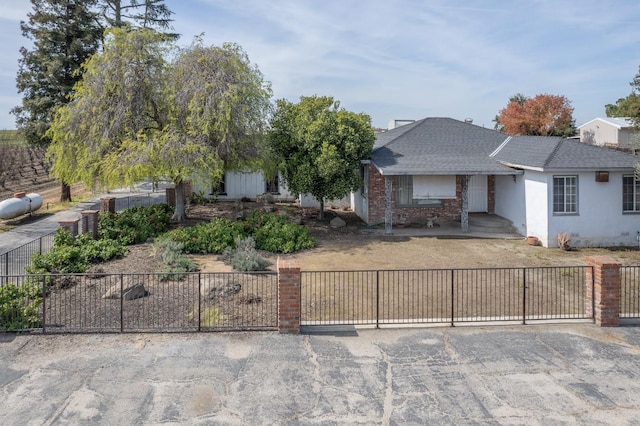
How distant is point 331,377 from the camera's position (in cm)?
753

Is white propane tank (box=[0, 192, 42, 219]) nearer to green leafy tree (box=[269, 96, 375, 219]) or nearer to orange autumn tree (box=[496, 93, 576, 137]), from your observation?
green leafy tree (box=[269, 96, 375, 219])

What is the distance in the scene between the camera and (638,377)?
24.6 feet

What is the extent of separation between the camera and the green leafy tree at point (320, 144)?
19781 millimetres

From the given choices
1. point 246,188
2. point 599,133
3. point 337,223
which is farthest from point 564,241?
point 599,133

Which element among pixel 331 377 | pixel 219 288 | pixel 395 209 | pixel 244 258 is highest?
pixel 395 209

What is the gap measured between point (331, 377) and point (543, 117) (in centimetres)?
4576

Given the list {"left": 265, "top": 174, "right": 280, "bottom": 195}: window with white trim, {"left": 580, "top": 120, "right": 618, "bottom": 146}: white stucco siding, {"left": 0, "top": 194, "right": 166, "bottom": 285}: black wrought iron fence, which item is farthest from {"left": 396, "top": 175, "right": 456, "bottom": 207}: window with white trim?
{"left": 580, "top": 120, "right": 618, "bottom": 146}: white stucco siding

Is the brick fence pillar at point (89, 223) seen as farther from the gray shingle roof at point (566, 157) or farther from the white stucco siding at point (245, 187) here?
the gray shingle roof at point (566, 157)

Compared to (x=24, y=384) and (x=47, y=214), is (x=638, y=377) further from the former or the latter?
(x=47, y=214)

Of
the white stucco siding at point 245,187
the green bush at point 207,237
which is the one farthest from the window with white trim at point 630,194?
the white stucco siding at point 245,187

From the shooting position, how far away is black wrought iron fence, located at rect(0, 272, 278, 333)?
9273 millimetres

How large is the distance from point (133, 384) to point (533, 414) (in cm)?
575

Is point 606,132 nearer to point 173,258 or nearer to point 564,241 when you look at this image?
point 564,241

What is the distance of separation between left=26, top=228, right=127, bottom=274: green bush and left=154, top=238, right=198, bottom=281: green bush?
129 centimetres
